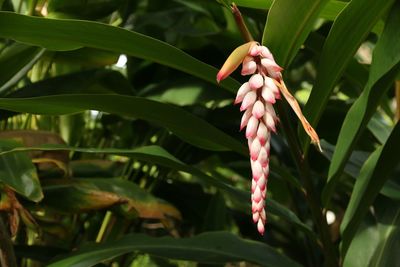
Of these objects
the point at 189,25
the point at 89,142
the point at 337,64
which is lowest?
the point at 89,142

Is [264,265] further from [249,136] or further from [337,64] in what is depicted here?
[249,136]

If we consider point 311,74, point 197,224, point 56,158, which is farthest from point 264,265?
point 311,74

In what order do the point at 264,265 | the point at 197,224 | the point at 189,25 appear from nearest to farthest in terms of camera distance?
the point at 264,265, the point at 189,25, the point at 197,224

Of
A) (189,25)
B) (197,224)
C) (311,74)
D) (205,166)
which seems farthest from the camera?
(311,74)

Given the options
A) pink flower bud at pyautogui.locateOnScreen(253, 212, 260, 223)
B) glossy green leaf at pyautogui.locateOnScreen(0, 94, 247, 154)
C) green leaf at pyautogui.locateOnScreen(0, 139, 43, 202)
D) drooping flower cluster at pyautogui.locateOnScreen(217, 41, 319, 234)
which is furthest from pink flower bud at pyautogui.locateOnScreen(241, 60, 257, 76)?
green leaf at pyautogui.locateOnScreen(0, 139, 43, 202)

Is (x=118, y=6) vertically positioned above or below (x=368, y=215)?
above

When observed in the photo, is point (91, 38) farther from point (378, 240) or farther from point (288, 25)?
point (378, 240)

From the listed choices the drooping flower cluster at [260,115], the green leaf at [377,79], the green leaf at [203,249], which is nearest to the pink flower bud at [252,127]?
the drooping flower cluster at [260,115]
